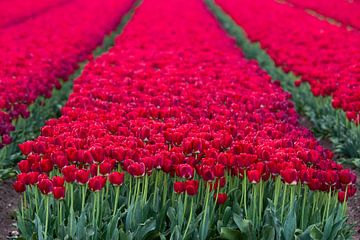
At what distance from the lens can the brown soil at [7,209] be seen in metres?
5.35

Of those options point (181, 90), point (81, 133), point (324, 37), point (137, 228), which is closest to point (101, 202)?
point (137, 228)

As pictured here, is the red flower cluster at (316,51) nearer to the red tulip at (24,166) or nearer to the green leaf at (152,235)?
the green leaf at (152,235)

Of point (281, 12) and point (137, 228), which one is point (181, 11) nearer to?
point (281, 12)

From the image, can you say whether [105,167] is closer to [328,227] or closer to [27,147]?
[27,147]

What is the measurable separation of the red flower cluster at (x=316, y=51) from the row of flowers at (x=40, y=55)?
361cm

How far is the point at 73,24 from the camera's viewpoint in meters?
15.5

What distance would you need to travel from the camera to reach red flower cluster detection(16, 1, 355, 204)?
13.0 ft

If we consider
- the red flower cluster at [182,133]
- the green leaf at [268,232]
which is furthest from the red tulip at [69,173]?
the green leaf at [268,232]

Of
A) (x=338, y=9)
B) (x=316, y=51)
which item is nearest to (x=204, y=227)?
(x=316, y=51)

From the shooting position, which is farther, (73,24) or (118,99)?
(73,24)

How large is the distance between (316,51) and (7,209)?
677 cm

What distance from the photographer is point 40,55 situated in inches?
380

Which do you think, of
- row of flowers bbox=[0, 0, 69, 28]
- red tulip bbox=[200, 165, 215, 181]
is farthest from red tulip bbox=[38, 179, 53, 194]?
row of flowers bbox=[0, 0, 69, 28]

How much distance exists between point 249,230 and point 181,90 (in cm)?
313
